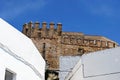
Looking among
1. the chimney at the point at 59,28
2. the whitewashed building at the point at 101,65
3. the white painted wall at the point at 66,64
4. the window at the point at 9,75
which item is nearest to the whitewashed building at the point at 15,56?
the window at the point at 9,75

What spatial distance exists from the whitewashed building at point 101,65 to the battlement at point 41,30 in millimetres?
32820

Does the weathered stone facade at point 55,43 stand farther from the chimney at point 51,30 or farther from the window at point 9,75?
the window at point 9,75

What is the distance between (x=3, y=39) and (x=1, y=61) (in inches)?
27.7

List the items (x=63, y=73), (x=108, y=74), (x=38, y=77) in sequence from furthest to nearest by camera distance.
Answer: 1. (x=63, y=73)
2. (x=38, y=77)
3. (x=108, y=74)

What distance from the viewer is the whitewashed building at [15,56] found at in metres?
10.9

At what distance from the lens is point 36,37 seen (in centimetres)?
4481

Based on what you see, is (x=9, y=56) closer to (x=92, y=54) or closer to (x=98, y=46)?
(x=92, y=54)

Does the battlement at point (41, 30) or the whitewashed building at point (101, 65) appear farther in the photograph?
the battlement at point (41, 30)

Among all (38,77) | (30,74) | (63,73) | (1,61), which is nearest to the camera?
(1,61)

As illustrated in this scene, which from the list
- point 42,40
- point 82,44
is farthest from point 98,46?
point 42,40

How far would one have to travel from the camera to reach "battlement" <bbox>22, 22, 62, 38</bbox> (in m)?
45.3

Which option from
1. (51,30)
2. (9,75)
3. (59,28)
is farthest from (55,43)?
(9,75)

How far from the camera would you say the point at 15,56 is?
11555 mm

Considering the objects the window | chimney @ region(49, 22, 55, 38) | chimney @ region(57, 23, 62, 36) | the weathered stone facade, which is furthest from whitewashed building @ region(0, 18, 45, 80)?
chimney @ region(57, 23, 62, 36)
